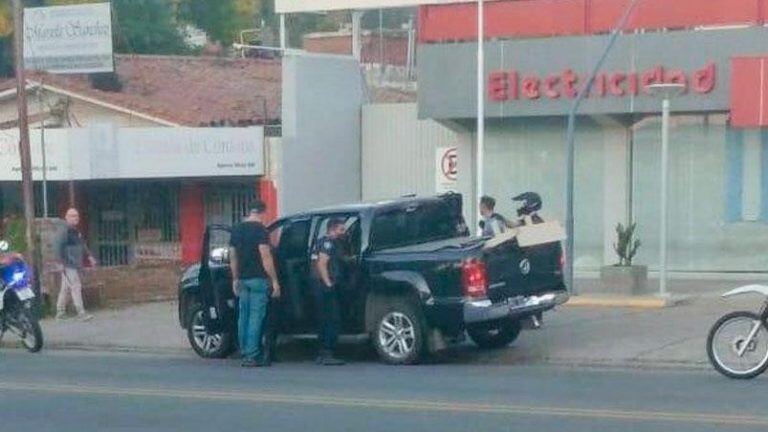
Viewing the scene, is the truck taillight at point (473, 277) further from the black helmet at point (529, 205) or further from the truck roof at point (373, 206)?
the black helmet at point (529, 205)

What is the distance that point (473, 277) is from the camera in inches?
723

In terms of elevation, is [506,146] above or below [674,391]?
above

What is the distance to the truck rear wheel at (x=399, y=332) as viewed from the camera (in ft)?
61.4

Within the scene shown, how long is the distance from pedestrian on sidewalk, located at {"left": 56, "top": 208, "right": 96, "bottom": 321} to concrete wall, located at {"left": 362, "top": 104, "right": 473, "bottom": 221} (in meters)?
7.78

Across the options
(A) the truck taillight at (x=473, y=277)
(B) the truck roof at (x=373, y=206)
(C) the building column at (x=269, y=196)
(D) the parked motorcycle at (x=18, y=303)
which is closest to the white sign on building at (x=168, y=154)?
(C) the building column at (x=269, y=196)

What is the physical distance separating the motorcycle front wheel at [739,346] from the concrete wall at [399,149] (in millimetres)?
14942

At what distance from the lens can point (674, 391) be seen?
50.8ft

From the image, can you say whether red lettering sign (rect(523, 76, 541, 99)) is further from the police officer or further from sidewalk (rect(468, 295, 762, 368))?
the police officer

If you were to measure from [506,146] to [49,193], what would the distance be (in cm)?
1103

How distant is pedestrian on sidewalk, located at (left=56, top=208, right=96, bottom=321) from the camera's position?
82.5 ft

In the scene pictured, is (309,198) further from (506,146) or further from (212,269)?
(212,269)

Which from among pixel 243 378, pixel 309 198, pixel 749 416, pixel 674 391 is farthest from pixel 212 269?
pixel 309 198

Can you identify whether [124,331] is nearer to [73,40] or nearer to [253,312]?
[253,312]

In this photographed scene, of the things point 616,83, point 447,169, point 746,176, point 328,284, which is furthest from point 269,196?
point 328,284
